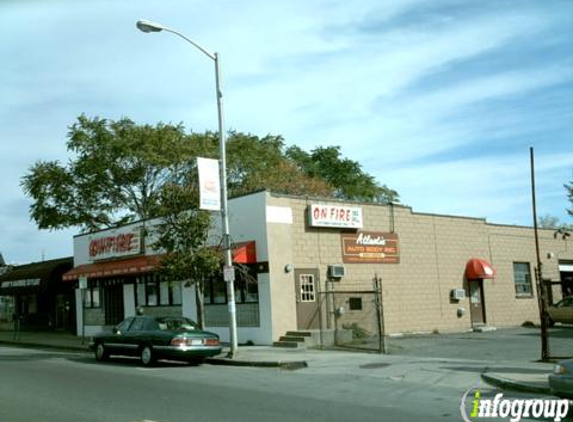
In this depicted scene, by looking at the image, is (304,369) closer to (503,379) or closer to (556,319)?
(503,379)

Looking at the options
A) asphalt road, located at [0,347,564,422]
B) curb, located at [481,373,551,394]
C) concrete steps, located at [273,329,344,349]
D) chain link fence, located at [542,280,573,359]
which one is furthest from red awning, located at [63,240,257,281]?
curb, located at [481,373,551,394]

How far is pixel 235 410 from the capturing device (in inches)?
410

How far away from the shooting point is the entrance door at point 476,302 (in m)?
30.1

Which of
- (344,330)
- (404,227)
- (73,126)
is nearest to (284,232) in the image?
(344,330)

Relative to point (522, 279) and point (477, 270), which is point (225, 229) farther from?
point (522, 279)

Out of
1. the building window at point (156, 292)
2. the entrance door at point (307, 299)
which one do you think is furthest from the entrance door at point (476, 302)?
the building window at point (156, 292)

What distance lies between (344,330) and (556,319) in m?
11.5

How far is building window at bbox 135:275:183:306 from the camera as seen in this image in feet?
89.8

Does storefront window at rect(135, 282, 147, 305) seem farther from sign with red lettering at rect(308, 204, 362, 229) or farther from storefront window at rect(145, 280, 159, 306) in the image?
sign with red lettering at rect(308, 204, 362, 229)

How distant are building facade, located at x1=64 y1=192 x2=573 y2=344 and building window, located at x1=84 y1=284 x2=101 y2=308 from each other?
2.0 inches

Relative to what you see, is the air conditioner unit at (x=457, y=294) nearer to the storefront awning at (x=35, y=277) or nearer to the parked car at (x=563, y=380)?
the parked car at (x=563, y=380)

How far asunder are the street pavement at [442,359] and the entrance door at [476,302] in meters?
3.90

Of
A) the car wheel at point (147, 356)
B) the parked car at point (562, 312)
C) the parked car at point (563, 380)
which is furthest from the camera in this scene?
the parked car at point (562, 312)

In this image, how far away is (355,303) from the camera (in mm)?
24938
